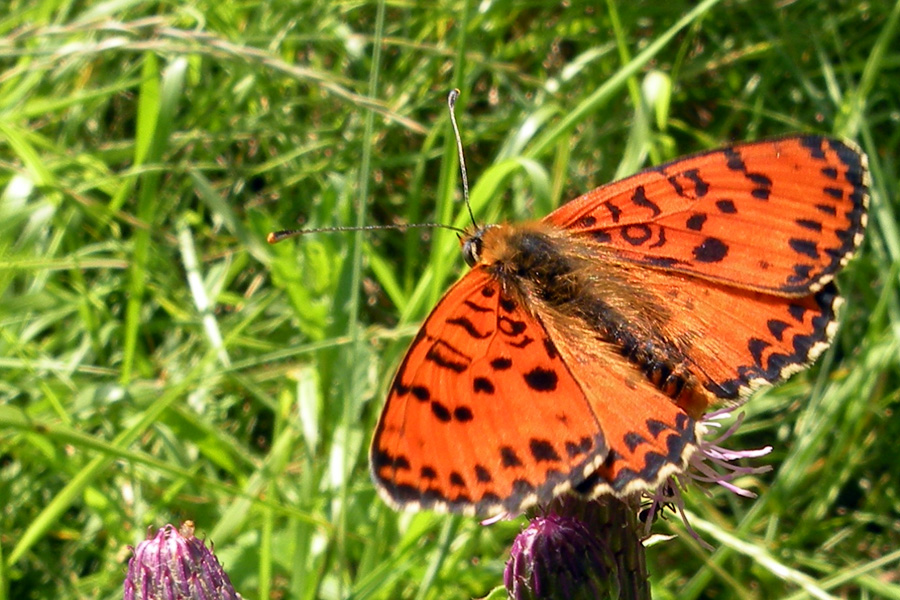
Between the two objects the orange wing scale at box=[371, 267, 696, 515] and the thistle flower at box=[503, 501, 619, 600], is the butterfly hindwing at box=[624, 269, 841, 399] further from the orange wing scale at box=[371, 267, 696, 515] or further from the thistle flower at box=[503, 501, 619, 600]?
the thistle flower at box=[503, 501, 619, 600]

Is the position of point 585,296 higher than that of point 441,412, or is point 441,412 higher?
point 585,296

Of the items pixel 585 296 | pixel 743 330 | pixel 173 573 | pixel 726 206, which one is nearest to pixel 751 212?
pixel 726 206

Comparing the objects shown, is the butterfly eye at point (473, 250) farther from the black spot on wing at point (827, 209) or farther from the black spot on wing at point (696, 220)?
the black spot on wing at point (827, 209)

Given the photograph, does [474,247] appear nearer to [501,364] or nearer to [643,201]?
[643,201]

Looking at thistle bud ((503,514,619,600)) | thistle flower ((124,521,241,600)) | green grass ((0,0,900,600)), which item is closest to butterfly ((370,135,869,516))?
thistle bud ((503,514,619,600))

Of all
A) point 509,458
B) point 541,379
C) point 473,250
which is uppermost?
point 473,250

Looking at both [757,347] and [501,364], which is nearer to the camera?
[501,364]
